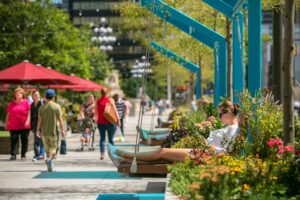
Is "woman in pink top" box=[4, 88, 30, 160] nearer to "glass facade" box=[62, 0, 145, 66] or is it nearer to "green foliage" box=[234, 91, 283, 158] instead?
"green foliage" box=[234, 91, 283, 158]

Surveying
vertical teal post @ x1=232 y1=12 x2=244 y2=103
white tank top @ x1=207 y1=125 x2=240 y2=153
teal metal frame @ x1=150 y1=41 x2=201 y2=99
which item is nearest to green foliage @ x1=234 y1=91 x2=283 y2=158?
white tank top @ x1=207 y1=125 x2=240 y2=153

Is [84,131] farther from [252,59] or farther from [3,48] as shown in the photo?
[3,48]

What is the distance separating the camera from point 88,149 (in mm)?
23516

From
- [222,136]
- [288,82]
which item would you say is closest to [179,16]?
[222,136]

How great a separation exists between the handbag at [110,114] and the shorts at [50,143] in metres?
3.48

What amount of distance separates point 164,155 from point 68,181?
6.16 feet

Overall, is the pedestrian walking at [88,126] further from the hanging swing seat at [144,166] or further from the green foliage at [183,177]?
the green foliage at [183,177]

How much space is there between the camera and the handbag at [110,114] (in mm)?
19516

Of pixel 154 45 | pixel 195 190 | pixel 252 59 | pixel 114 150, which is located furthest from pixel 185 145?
pixel 154 45

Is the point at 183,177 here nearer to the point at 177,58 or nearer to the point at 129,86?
the point at 177,58

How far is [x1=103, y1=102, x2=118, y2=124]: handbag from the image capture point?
768 inches

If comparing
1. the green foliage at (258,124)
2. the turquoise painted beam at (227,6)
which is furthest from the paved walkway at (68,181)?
the turquoise painted beam at (227,6)

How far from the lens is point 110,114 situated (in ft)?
64.1

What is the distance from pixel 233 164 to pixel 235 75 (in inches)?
281
